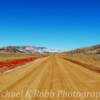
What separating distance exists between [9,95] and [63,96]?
2191 millimetres

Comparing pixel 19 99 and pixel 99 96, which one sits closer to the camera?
pixel 19 99

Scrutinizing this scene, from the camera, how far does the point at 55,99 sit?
8453 millimetres

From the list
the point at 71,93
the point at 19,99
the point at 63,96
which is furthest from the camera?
the point at 71,93

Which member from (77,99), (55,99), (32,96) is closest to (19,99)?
(32,96)

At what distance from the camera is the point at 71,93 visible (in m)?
9.52

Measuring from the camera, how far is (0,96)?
8891 mm

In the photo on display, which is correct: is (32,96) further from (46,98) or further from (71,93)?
(71,93)

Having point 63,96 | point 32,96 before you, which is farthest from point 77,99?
point 32,96

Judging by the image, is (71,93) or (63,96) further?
(71,93)

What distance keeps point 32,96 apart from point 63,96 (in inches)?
48.6

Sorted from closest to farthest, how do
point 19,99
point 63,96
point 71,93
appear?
1. point 19,99
2. point 63,96
3. point 71,93

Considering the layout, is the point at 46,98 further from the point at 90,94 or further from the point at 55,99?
the point at 90,94

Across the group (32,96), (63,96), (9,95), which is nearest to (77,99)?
(63,96)

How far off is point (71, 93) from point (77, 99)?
42.4 inches
